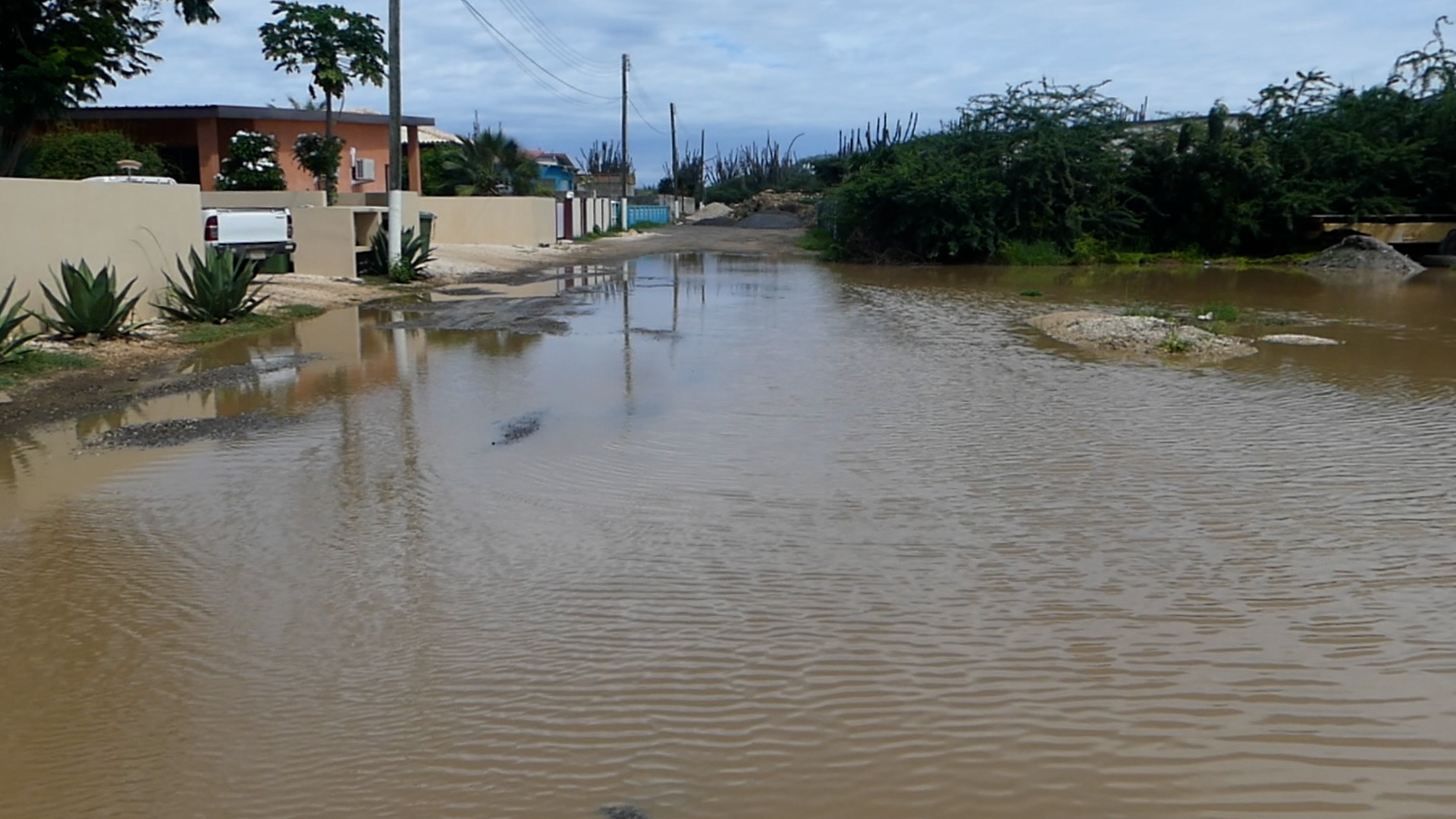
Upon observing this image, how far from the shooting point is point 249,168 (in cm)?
2880

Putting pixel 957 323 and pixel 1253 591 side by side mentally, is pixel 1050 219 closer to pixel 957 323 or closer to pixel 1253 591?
pixel 957 323

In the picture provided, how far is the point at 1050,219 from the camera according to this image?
3359cm

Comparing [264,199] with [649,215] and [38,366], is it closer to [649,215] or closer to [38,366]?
[38,366]

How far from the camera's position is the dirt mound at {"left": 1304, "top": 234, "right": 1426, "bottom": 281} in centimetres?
2894

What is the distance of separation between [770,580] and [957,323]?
39.5 feet

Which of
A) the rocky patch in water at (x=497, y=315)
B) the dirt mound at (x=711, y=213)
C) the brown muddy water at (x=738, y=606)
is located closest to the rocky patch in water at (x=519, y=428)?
the brown muddy water at (x=738, y=606)

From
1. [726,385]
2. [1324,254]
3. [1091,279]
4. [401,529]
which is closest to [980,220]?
[1091,279]

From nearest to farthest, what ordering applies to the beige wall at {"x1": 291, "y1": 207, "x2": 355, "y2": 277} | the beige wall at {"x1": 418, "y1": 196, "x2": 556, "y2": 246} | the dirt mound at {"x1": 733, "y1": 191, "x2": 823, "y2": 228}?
the beige wall at {"x1": 291, "y1": 207, "x2": 355, "y2": 277} → the beige wall at {"x1": 418, "y1": 196, "x2": 556, "y2": 246} → the dirt mound at {"x1": 733, "y1": 191, "x2": 823, "y2": 228}

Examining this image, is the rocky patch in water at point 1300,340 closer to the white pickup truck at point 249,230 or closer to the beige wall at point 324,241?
the white pickup truck at point 249,230

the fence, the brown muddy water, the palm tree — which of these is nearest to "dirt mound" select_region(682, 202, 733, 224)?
the fence

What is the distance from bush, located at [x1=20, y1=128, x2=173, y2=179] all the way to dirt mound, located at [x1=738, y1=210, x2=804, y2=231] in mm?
35171

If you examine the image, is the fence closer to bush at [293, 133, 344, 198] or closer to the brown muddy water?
bush at [293, 133, 344, 198]

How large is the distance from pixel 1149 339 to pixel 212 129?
2688cm

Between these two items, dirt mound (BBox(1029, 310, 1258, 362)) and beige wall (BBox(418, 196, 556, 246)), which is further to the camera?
beige wall (BBox(418, 196, 556, 246))
